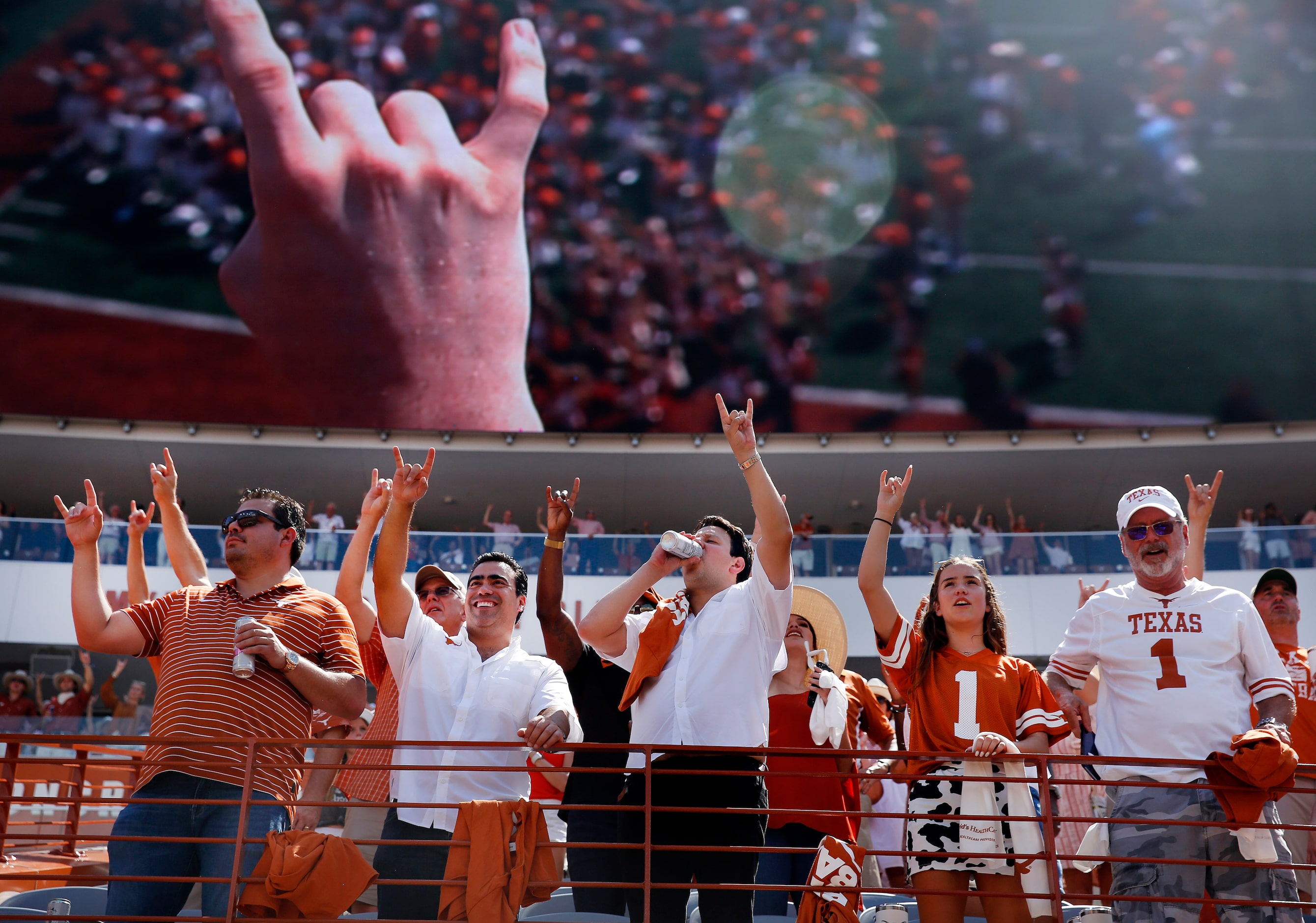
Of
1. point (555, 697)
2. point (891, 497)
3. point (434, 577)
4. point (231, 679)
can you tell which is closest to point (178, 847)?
point (231, 679)

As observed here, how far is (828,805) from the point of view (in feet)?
13.7

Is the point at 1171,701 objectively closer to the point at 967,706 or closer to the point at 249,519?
the point at 967,706

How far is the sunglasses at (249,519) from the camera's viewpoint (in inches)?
139

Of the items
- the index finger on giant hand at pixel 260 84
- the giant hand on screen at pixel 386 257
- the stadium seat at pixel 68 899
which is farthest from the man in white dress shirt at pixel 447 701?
the index finger on giant hand at pixel 260 84

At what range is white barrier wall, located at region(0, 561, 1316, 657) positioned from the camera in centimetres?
1350

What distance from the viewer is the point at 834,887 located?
3.20m

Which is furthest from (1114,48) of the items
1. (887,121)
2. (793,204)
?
(793,204)

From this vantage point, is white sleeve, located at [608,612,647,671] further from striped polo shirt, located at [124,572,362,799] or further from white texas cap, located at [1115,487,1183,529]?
white texas cap, located at [1115,487,1183,529]

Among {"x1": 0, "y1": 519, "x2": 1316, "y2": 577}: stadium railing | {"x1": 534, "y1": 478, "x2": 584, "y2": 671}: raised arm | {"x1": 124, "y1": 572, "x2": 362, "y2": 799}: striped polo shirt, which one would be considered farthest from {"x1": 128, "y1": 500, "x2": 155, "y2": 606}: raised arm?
{"x1": 0, "y1": 519, "x2": 1316, "y2": 577}: stadium railing

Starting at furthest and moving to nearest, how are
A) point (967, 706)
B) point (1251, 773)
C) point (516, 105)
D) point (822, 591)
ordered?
point (516, 105) < point (822, 591) < point (967, 706) < point (1251, 773)

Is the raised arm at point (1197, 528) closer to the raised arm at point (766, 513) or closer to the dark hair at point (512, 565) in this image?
the raised arm at point (766, 513)

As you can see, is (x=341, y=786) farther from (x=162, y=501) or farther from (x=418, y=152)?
(x=418, y=152)

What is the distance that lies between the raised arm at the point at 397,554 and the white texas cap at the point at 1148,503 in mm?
2358

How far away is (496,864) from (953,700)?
1.58m
